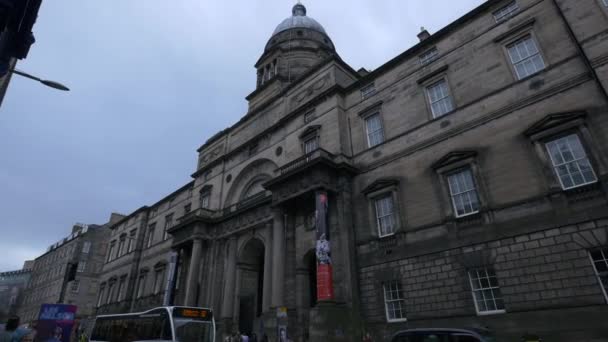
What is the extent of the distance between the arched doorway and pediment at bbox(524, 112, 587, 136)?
2063cm

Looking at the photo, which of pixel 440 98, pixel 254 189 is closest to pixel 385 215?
pixel 440 98

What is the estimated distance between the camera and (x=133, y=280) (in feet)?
134

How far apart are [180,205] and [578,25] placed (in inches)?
1525

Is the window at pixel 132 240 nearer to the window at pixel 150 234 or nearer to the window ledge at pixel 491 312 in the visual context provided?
the window at pixel 150 234

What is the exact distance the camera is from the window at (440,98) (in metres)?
19.2

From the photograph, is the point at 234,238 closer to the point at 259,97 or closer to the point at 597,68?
the point at 259,97

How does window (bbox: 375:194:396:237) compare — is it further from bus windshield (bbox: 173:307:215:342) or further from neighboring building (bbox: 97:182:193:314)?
neighboring building (bbox: 97:182:193:314)

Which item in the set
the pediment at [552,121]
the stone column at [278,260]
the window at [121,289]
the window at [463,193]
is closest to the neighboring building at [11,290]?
the window at [121,289]

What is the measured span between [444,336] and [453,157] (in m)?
10.8

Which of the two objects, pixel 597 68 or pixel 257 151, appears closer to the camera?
pixel 597 68

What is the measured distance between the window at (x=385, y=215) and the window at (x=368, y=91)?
789cm

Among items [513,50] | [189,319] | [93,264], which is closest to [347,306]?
[189,319]

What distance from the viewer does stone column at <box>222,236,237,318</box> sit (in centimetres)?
2639

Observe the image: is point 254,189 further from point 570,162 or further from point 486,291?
point 570,162
